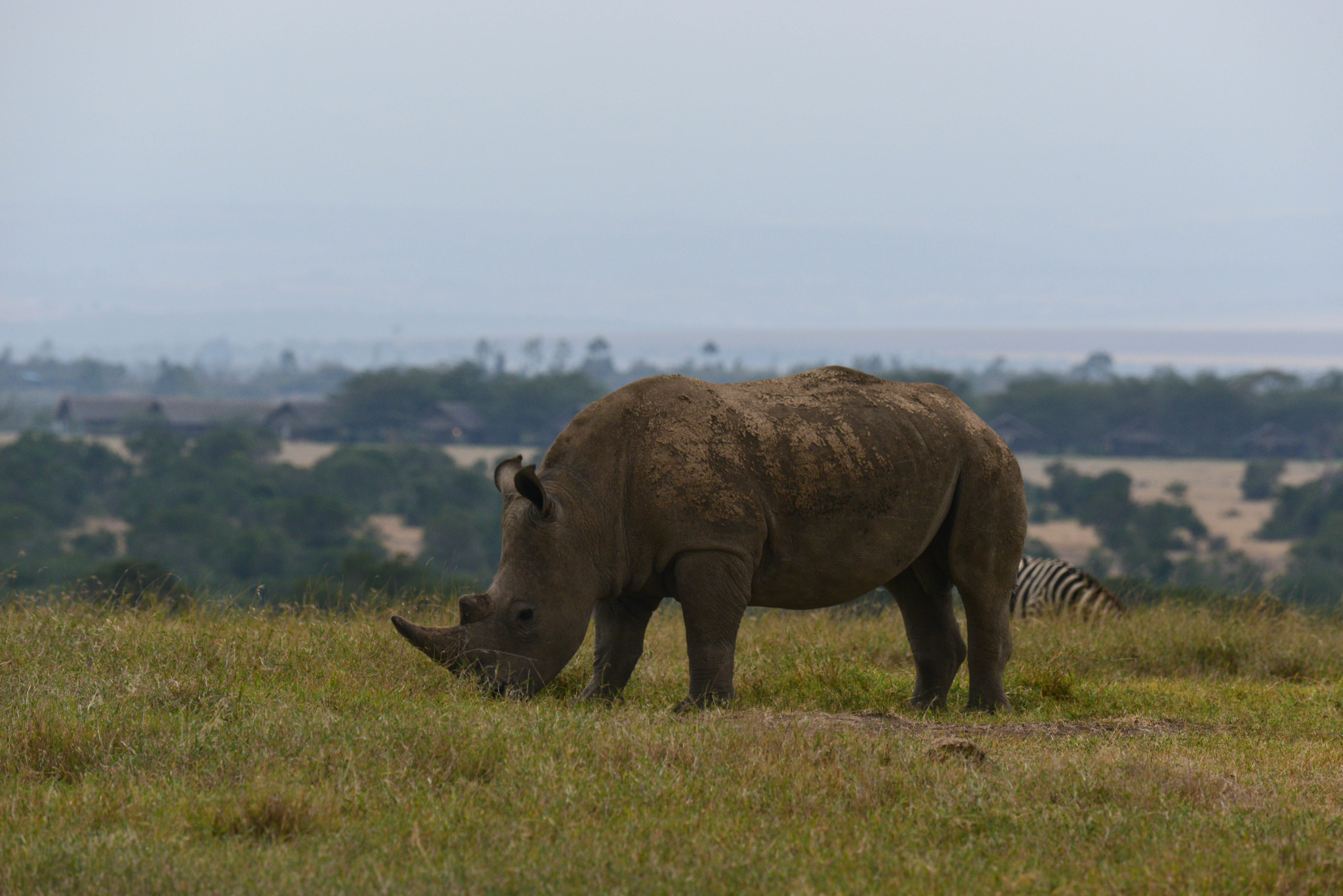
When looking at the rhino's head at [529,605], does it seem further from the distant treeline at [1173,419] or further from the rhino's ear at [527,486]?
the distant treeline at [1173,419]

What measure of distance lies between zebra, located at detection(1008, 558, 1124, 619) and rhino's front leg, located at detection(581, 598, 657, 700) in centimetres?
576

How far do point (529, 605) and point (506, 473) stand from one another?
87cm

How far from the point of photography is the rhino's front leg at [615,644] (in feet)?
25.7

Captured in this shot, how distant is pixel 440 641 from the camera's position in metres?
7.17

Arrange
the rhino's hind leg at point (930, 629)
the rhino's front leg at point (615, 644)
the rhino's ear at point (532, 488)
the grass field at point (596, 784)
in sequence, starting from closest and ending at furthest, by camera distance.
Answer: the grass field at point (596, 784)
the rhino's ear at point (532, 488)
the rhino's front leg at point (615, 644)
the rhino's hind leg at point (930, 629)

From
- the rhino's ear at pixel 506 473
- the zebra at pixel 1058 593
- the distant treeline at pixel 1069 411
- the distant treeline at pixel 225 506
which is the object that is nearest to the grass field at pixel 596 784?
the rhino's ear at pixel 506 473

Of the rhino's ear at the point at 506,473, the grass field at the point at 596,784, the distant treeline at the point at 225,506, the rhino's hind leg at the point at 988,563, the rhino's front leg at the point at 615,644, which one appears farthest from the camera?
the distant treeline at the point at 225,506

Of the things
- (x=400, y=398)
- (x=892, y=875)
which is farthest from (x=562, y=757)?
(x=400, y=398)

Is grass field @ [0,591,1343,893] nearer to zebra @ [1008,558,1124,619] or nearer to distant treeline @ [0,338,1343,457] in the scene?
zebra @ [1008,558,1124,619]

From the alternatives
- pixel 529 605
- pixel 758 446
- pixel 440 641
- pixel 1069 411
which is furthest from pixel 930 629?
pixel 1069 411

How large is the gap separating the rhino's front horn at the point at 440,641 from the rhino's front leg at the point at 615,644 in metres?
0.93

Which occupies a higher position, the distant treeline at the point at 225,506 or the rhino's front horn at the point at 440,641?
the rhino's front horn at the point at 440,641

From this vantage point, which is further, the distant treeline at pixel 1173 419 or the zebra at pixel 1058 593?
the distant treeline at pixel 1173 419


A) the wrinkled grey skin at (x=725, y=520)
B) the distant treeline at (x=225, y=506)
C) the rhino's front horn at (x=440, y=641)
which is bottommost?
the distant treeline at (x=225, y=506)
